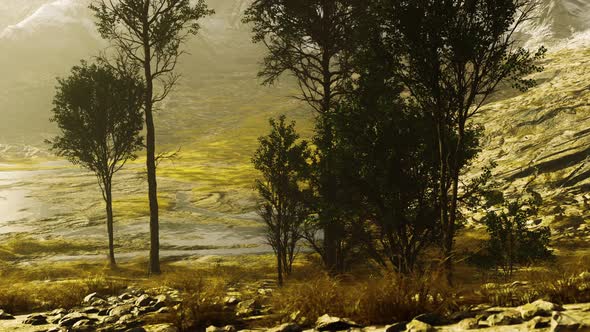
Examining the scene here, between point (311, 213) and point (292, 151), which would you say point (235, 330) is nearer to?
point (311, 213)

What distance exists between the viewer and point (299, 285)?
8.58 metres

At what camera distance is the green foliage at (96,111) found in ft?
108

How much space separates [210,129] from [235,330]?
17346 centimetres

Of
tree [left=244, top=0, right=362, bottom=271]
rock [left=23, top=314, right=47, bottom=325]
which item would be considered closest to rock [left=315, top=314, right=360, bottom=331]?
rock [left=23, top=314, right=47, bottom=325]

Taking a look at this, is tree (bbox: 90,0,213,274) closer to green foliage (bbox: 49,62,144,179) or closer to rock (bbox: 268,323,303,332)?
green foliage (bbox: 49,62,144,179)

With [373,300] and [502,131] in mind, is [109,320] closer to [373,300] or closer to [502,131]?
[373,300]

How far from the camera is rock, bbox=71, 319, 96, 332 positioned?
8.69 m

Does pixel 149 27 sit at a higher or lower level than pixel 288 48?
higher

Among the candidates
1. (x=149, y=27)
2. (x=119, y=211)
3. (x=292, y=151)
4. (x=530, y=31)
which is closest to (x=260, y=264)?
(x=292, y=151)

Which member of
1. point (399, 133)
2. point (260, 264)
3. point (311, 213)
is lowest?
point (260, 264)

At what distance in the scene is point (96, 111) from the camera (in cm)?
3325

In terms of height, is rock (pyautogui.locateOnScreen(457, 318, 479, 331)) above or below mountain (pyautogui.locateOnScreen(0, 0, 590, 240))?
below

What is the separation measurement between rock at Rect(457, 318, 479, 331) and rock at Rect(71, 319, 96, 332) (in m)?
6.76

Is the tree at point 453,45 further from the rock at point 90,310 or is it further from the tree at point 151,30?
the tree at point 151,30
